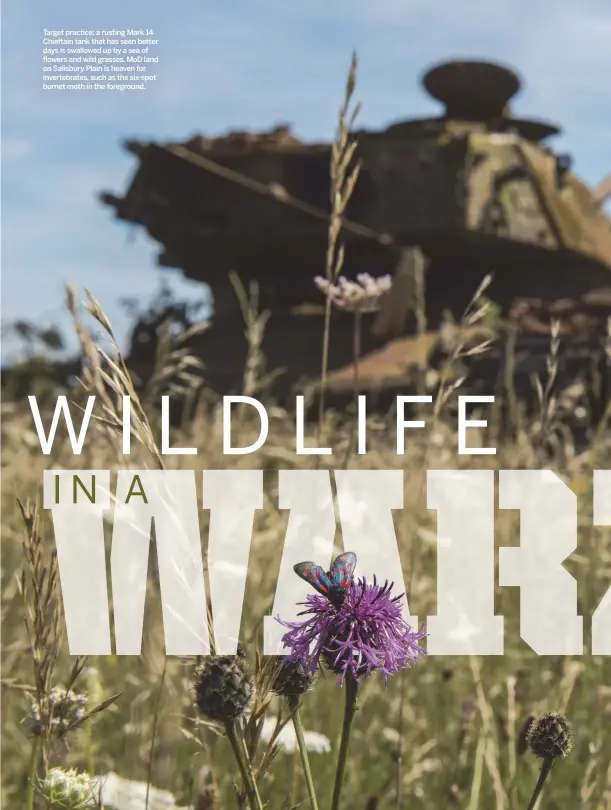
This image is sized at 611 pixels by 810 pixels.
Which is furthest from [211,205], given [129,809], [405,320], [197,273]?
[129,809]

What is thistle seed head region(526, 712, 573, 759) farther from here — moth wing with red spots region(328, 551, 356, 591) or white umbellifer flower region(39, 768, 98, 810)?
white umbellifer flower region(39, 768, 98, 810)

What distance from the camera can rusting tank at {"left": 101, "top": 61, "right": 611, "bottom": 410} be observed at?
43.4 ft

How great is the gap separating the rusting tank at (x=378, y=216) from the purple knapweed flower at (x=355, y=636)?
12.0 metres

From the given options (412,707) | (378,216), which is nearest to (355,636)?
(412,707)

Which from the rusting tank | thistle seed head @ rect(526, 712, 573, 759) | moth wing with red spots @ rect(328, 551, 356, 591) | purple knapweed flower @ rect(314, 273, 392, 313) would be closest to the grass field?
purple knapweed flower @ rect(314, 273, 392, 313)

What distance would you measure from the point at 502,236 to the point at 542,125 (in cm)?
328

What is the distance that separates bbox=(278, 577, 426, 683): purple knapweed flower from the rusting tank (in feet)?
39.2

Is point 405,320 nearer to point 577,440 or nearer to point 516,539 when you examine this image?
point 577,440

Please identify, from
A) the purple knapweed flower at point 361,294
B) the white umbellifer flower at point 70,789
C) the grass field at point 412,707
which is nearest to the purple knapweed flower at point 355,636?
the white umbellifer flower at point 70,789

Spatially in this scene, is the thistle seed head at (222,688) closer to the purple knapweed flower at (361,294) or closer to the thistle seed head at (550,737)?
the thistle seed head at (550,737)

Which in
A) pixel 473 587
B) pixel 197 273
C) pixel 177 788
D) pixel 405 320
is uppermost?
pixel 197 273

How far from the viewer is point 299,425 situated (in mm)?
2100

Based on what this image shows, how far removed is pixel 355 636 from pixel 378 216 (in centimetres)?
1312

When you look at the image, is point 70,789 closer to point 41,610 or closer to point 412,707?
point 41,610
